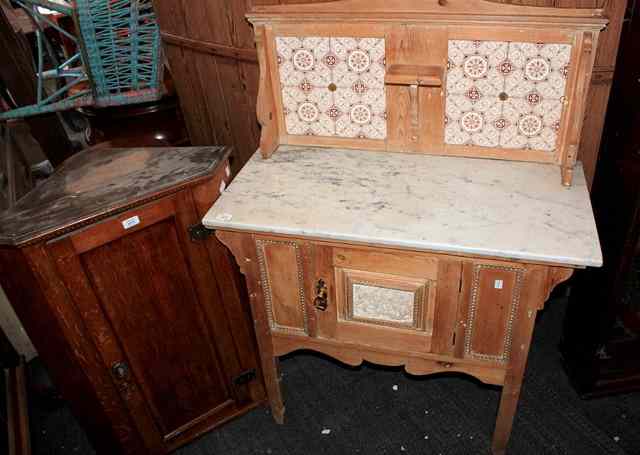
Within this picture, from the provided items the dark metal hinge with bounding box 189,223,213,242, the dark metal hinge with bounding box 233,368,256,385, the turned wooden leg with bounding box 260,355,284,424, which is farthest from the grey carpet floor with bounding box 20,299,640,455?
the dark metal hinge with bounding box 189,223,213,242

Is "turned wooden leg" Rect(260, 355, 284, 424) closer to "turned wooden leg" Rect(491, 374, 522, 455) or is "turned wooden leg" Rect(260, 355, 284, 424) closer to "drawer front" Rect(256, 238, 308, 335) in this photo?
"drawer front" Rect(256, 238, 308, 335)

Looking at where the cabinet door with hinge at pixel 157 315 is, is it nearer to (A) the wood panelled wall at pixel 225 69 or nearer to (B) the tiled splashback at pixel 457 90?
(B) the tiled splashback at pixel 457 90

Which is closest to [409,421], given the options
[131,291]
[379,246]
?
[379,246]

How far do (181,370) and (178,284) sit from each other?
37 centimetres

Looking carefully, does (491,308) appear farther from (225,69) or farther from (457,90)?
(225,69)

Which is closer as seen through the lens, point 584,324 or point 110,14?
point 110,14

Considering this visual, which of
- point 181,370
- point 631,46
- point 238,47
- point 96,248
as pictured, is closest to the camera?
point 96,248

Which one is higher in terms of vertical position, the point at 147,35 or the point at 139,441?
the point at 147,35

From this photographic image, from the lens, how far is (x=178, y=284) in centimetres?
183

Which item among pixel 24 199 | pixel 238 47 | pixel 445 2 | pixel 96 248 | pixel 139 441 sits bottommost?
pixel 139 441

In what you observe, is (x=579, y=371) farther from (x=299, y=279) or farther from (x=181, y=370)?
(x=181, y=370)

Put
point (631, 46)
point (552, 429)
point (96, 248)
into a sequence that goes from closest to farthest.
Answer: point (96, 248)
point (631, 46)
point (552, 429)

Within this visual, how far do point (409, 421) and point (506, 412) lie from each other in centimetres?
46

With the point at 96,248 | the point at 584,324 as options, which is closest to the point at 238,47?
the point at 96,248
